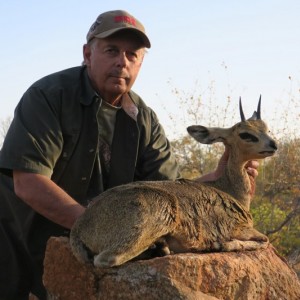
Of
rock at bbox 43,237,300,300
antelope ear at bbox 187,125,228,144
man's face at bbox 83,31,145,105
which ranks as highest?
man's face at bbox 83,31,145,105

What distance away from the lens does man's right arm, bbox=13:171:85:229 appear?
225 inches

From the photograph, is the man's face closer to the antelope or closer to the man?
the man

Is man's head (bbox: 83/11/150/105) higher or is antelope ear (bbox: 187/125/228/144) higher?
man's head (bbox: 83/11/150/105)

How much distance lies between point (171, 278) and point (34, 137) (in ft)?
6.58

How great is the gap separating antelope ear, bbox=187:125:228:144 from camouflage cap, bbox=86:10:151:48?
3.69ft

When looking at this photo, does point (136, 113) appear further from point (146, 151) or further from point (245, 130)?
point (245, 130)

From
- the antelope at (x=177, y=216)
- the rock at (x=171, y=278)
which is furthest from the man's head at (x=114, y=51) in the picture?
→ the rock at (x=171, y=278)

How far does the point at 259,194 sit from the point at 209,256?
13.7 m

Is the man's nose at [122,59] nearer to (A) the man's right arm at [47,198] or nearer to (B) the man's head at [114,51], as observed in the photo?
(B) the man's head at [114,51]

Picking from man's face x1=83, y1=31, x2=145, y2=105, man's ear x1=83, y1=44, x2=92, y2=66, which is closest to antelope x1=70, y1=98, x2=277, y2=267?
man's face x1=83, y1=31, x2=145, y2=105

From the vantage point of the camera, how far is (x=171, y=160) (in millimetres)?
7398

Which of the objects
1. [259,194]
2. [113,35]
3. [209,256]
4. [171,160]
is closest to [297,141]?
[259,194]

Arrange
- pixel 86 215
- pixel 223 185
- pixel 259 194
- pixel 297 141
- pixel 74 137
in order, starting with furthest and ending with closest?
1. pixel 259 194
2. pixel 297 141
3. pixel 223 185
4. pixel 74 137
5. pixel 86 215

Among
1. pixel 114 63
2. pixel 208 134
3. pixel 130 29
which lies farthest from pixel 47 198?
pixel 208 134
